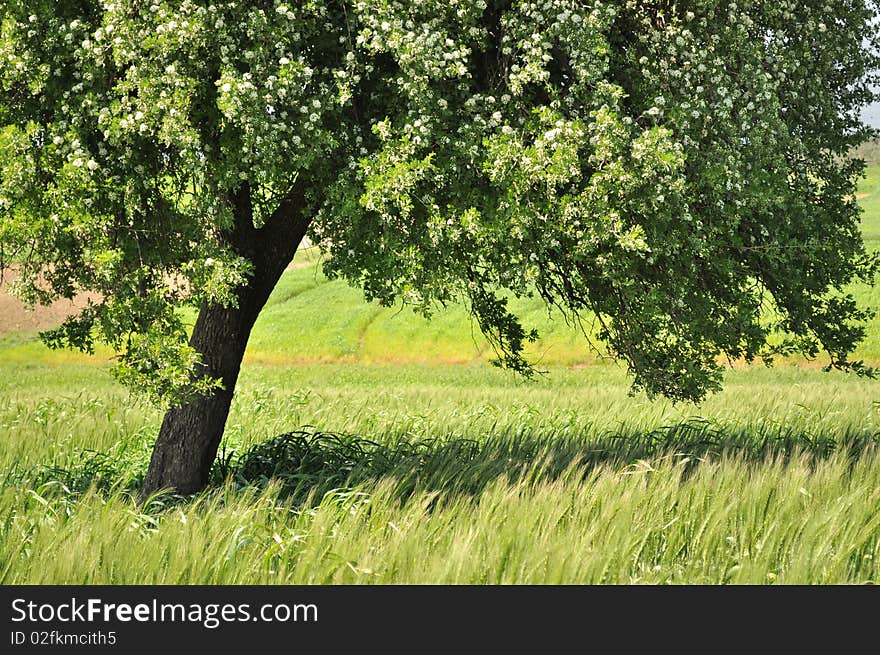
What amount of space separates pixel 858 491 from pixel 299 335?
4262 cm

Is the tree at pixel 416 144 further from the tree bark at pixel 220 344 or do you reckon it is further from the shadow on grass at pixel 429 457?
the shadow on grass at pixel 429 457

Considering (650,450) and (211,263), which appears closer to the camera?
(211,263)

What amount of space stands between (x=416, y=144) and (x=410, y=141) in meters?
0.21

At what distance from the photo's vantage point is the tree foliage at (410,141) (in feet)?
29.2

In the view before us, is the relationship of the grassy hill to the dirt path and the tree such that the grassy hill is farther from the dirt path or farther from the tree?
the tree

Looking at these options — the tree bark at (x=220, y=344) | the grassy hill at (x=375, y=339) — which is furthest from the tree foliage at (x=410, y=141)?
the grassy hill at (x=375, y=339)

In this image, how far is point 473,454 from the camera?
47.2ft

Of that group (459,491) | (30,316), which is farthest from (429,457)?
(30,316)

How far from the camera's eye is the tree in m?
8.91

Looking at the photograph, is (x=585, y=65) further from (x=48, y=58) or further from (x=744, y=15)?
(x=48, y=58)

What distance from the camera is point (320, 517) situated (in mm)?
8242
